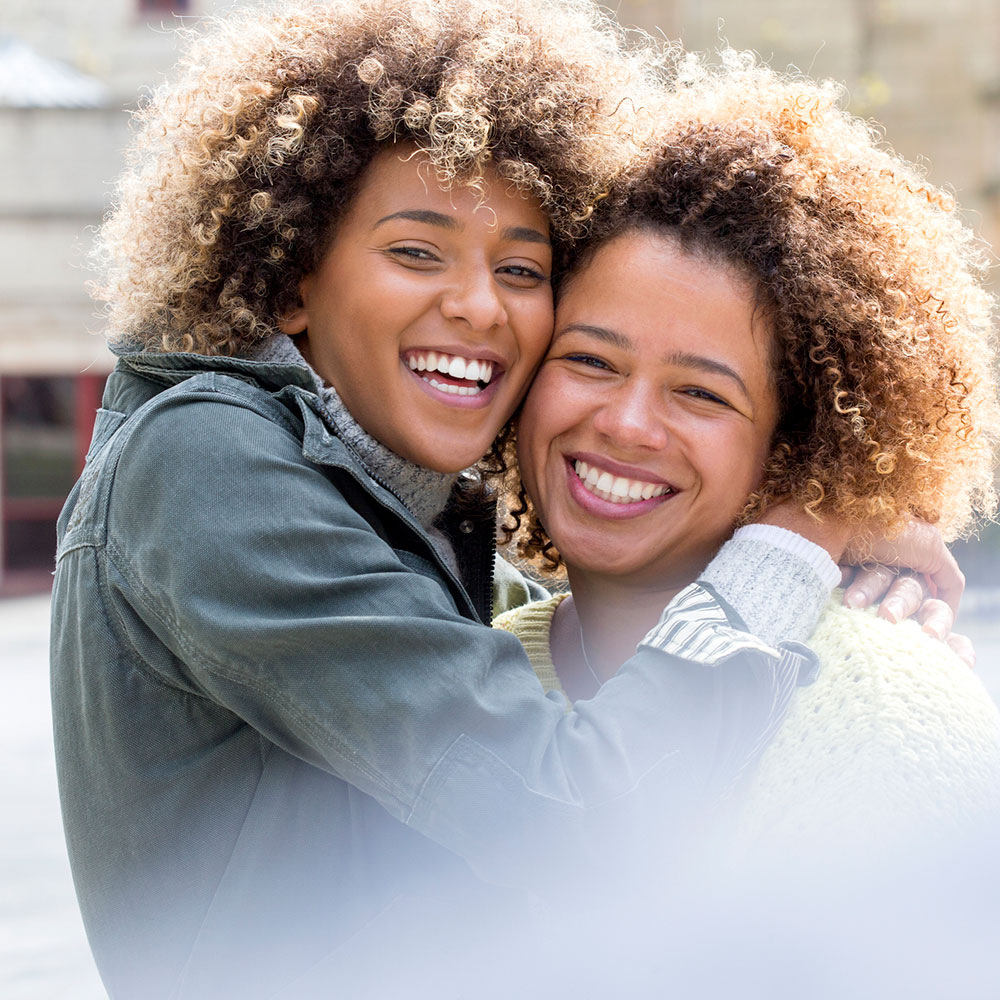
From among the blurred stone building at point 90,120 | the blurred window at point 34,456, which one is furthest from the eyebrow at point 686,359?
the blurred window at point 34,456

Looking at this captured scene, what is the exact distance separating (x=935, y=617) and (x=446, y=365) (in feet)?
3.15

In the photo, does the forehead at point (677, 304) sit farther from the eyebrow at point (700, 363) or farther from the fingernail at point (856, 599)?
the fingernail at point (856, 599)

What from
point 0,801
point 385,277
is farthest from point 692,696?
point 0,801

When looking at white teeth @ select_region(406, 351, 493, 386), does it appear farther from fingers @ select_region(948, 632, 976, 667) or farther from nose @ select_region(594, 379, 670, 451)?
fingers @ select_region(948, 632, 976, 667)

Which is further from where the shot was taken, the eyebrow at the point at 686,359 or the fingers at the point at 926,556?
the fingers at the point at 926,556

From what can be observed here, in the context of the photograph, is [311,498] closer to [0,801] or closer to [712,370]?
[712,370]

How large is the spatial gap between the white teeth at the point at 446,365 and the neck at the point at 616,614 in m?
0.49

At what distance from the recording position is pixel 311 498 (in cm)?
183

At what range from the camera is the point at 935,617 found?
2314 mm

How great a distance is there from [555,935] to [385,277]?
3.52ft

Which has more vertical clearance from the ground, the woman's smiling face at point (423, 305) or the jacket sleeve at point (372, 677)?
the woman's smiling face at point (423, 305)

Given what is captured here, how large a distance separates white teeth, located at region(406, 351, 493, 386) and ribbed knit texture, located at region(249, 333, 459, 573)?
0.14m

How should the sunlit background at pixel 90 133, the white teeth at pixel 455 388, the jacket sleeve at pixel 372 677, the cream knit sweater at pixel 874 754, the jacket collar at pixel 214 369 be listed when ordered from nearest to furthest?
the jacket sleeve at pixel 372 677 < the cream knit sweater at pixel 874 754 < the jacket collar at pixel 214 369 < the white teeth at pixel 455 388 < the sunlit background at pixel 90 133

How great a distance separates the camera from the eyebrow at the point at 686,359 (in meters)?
2.26
